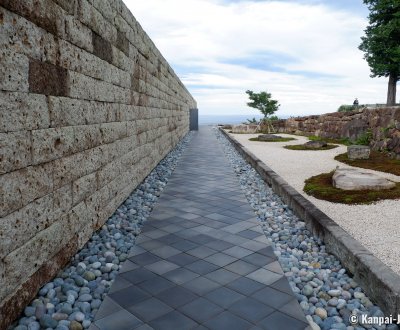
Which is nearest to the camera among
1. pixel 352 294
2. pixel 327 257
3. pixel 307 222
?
pixel 352 294

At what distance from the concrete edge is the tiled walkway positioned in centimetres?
63

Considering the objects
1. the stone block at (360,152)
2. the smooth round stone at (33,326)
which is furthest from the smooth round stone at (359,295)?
the stone block at (360,152)

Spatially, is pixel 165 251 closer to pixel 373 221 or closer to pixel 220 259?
pixel 220 259

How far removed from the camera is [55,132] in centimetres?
302

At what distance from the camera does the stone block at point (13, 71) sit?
2.29m

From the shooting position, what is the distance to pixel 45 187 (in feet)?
9.36

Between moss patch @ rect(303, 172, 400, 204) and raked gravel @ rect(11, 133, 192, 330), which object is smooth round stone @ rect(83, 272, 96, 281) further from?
moss patch @ rect(303, 172, 400, 204)

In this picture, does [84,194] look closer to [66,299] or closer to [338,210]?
[66,299]

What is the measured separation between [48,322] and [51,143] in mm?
1447

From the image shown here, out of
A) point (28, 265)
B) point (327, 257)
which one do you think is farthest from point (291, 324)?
point (28, 265)

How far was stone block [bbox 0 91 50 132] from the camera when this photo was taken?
232 cm

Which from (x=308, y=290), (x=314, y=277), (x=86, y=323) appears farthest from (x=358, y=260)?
(x=86, y=323)

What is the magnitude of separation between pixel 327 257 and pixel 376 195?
238 cm

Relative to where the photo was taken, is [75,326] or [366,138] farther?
[366,138]
